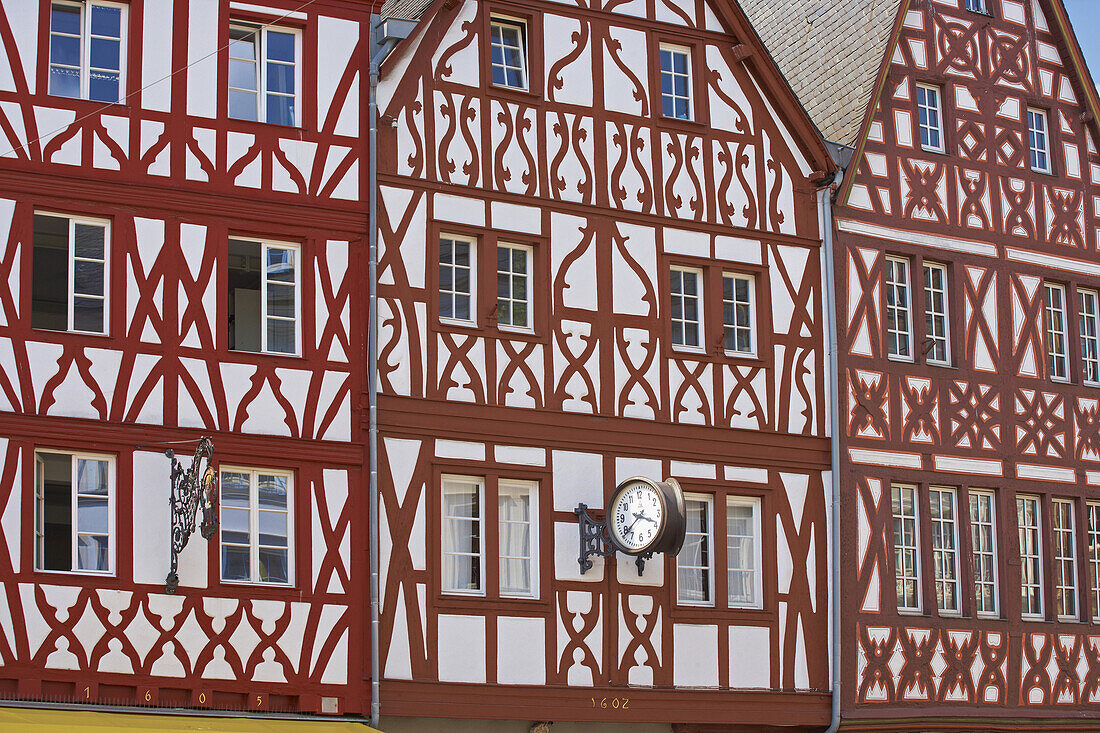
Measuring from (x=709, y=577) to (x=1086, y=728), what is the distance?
6090 mm

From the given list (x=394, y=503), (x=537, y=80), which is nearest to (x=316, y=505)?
(x=394, y=503)

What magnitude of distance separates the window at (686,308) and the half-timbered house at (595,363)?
30 mm

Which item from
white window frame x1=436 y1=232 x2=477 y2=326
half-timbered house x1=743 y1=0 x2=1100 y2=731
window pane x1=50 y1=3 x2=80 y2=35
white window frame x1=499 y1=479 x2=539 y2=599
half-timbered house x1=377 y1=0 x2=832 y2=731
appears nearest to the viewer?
window pane x1=50 y1=3 x2=80 y2=35

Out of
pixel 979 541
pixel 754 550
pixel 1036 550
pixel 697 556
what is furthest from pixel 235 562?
pixel 1036 550

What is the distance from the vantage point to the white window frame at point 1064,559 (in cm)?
2733

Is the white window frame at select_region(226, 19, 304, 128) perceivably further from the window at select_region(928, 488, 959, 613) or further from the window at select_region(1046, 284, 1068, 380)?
the window at select_region(1046, 284, 1068, 380)

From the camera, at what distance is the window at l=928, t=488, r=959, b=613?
26.4 m

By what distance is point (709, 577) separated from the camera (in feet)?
81.0

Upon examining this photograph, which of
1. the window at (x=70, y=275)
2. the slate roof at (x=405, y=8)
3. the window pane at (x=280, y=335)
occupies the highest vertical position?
the slate roof at (x=405, y=8)

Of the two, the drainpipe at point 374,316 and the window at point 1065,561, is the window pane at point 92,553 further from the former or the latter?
the window at point 1065,561

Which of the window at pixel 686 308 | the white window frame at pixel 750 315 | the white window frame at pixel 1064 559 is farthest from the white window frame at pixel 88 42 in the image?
the white window frame at pixel 1064 559

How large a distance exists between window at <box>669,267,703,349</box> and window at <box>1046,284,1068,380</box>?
5647mm

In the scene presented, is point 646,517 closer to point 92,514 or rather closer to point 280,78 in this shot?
point 92,514

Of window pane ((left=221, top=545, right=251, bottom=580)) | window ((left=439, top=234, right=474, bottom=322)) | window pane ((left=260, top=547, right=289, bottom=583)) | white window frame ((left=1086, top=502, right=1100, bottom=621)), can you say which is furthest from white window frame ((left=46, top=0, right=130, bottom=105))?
white window frame ((left=1086, top=502, right=1100, bottom=621))
